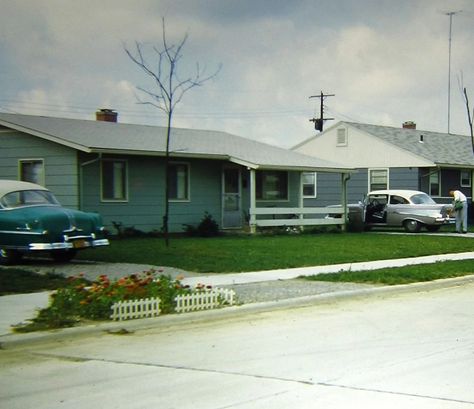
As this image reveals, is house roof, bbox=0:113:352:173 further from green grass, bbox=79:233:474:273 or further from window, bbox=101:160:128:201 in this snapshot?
green grass, bbox=79:233:474:273

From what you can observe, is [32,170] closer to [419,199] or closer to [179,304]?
[179,304]

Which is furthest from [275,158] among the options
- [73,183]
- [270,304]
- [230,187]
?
[270,304]

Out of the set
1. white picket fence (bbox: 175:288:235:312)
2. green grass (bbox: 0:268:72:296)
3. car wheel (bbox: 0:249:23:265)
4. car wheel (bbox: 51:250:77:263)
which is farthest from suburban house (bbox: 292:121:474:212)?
white picket fence (bbox: 175:288:235:312)

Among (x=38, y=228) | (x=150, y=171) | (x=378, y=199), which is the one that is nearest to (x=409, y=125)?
(x=378, y=199)

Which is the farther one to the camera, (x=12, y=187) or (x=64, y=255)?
(x=64, y=255)

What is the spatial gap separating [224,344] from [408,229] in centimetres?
2474

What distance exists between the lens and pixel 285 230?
29.6 meters

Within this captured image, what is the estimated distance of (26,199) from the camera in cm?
1783

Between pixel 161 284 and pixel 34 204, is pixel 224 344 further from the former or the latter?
pixel 34 204

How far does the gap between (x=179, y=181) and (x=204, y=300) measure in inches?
659

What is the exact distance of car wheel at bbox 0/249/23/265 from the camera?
16766mm

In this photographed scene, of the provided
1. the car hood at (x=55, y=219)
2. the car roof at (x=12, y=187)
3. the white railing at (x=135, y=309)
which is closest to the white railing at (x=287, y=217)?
the car roof at (x=12, y=187)

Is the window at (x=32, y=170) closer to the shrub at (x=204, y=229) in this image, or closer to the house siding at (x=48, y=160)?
the house siding at (x=48, y=160)

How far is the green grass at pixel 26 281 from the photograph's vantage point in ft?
43.4
